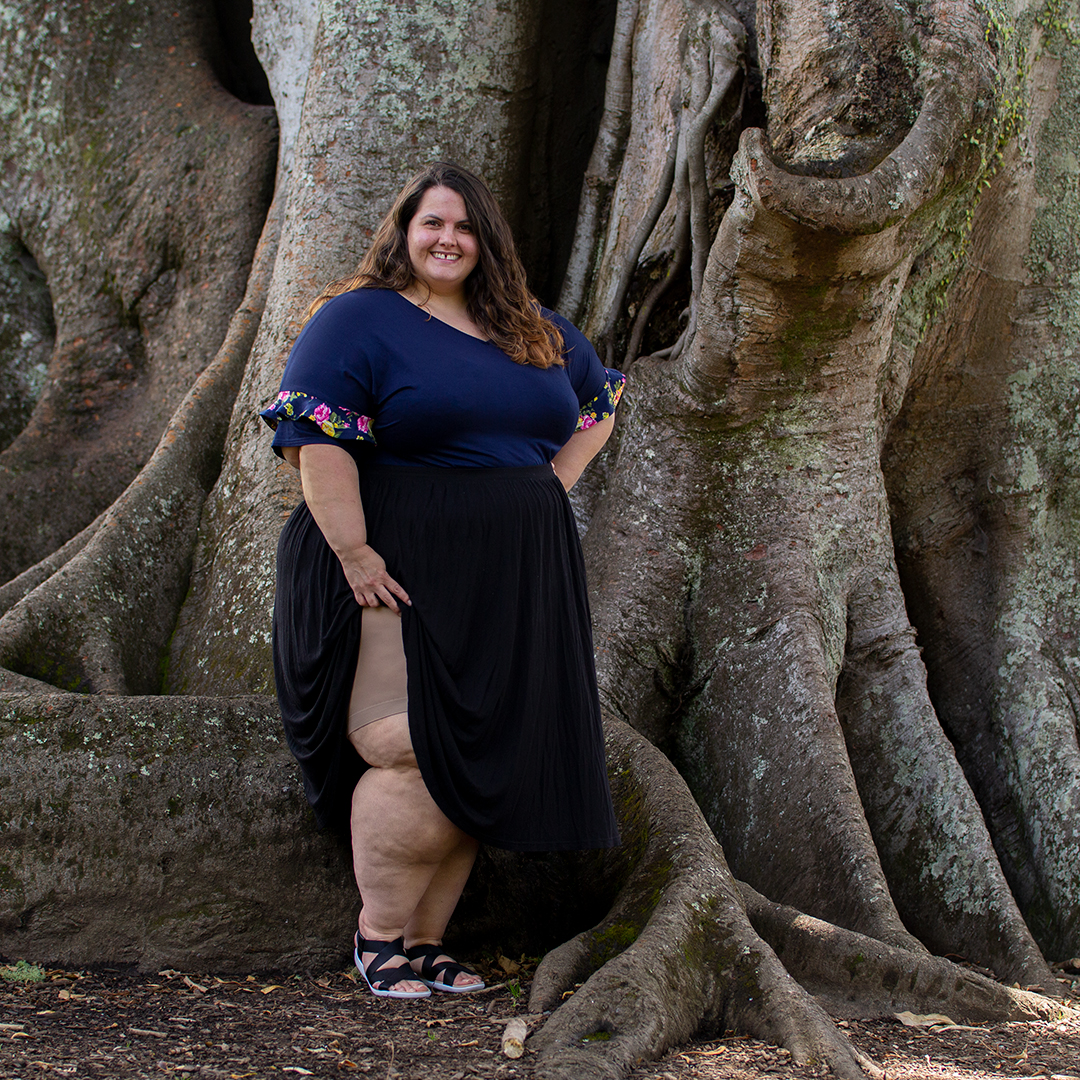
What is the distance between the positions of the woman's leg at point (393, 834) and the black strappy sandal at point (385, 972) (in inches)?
0.6

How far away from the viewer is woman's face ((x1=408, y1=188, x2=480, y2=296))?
2.74m

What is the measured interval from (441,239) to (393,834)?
1.43 metres

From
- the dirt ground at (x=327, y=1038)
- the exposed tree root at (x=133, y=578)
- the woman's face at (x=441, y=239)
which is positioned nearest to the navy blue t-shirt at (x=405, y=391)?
the woman's face at (x=441, y=239)

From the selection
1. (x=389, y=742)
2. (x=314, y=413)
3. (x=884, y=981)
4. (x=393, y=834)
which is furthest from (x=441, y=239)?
(x=884, y=981)

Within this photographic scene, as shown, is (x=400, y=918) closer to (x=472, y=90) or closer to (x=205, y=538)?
(x=205, y=538)

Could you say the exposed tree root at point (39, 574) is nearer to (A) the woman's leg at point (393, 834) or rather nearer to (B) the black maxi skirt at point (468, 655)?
(B) the black maxi skirt at point (468, 655)

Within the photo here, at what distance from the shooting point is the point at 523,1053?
2346mm

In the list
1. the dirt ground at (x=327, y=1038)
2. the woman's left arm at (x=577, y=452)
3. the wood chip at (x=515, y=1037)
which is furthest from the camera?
the woman's left arm at (x=577, y=452)

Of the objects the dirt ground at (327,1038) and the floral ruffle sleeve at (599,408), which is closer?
the dirt ground at (327,1038)

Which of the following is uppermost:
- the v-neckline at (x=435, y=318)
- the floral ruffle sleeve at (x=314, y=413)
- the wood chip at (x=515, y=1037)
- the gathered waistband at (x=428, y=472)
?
the v-neckline at (x=435, y=318)

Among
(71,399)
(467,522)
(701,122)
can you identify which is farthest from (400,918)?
(71,399)

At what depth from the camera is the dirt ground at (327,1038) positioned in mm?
2244

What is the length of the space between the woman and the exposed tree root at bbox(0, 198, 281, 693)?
126 cm

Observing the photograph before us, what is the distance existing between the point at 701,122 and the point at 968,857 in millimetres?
2679
